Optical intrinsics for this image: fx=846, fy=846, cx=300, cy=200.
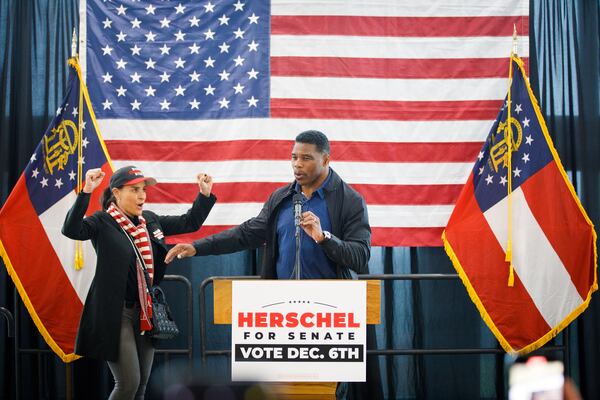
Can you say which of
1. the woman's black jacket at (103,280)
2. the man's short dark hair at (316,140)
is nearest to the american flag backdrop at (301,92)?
the woman's black jacket at (103,280)

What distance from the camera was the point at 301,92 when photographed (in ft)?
19.4

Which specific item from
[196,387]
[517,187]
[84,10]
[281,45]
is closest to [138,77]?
[84,10]

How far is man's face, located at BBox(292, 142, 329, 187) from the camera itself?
413 centimetres

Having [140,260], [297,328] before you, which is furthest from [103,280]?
[297,328]

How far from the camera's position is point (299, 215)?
3.36 m

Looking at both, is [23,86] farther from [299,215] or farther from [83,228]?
[299,215]

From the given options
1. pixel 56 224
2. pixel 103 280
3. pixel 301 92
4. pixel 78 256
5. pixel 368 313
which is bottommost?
pixel 368 313

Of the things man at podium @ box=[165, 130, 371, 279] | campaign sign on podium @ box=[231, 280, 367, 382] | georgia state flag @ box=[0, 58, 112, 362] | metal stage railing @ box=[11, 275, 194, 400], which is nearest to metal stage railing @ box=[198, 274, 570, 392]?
metal stage railing @ box=[11, 275, 194, 400]

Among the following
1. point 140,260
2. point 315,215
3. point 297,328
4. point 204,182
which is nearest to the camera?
point 297,328

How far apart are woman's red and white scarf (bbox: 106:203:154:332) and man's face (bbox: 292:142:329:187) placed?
93cm

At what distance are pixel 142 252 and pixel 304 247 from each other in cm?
97

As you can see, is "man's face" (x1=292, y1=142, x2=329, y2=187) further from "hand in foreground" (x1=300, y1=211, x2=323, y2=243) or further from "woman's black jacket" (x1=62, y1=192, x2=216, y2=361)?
"woman's black jacket" (x1=62, y1=192, x2=216, y2=361)

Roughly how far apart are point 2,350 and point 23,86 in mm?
1920

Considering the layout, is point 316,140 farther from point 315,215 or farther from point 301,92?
point 301,92
